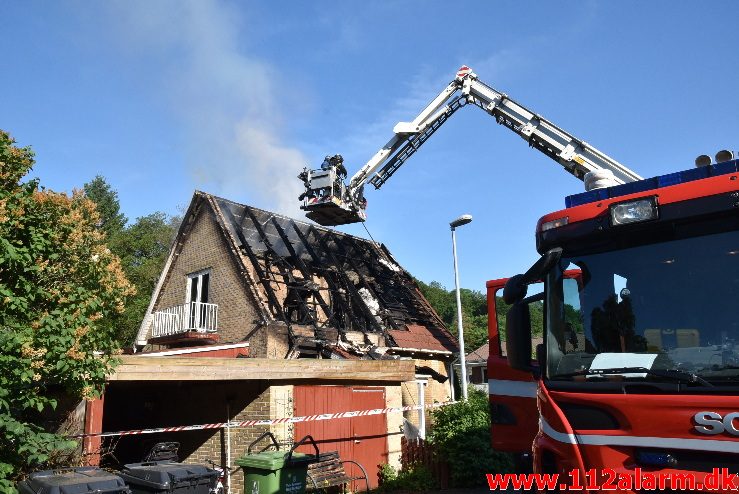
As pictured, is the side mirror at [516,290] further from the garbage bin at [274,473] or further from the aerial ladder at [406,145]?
the aerial ladder at [406,145]

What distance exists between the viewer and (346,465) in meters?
11.9

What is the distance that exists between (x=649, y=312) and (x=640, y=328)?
0.13 meters

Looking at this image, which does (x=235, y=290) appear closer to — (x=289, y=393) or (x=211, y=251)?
(x=211, y=251)

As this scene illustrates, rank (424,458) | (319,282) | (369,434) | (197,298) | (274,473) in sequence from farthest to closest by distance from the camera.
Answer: (319,282), (197,298), (424,458), (369,434), (274,473)

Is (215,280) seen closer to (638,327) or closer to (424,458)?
(424,458)

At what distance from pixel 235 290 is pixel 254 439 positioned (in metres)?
8.66

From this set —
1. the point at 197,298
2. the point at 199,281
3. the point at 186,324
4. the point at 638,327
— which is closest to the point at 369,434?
the point at 638,327

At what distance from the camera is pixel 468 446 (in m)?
12.3

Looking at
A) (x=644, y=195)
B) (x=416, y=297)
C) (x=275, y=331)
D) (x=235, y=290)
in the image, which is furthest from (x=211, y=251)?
(x=644, y=195)

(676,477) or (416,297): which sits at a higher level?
(416,297)

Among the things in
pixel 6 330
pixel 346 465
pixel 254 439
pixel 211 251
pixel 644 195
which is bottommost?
pixel 346 465

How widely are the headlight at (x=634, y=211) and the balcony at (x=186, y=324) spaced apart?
16448 mm

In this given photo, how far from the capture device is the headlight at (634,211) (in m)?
4.04

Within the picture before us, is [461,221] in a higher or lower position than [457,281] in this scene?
higher
